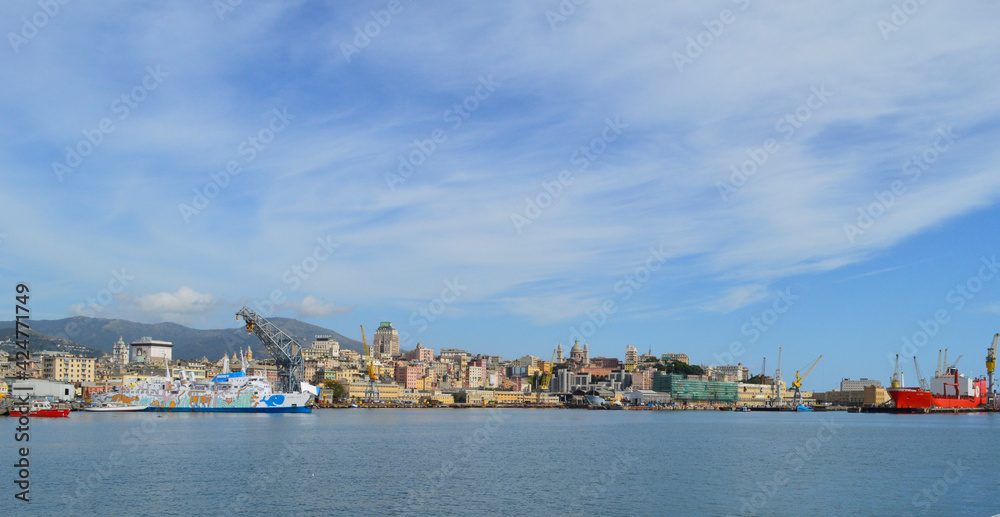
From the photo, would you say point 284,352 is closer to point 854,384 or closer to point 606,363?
point 606,363

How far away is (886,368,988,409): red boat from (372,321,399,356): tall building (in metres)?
110

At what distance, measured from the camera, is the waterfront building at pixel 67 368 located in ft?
354

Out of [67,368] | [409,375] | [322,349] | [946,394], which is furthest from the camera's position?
[322,349]

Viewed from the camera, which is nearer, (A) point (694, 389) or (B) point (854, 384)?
(A) point (694, 389)

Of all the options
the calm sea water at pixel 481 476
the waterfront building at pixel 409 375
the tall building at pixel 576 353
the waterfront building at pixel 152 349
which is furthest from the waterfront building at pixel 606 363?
the calm sea water at pixel 481 476

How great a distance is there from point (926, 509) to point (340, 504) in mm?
14278

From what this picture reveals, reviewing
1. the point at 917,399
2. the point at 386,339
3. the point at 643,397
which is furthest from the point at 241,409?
the point at 386,339

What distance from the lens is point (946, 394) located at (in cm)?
11681

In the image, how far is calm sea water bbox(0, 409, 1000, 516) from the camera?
1920 cm

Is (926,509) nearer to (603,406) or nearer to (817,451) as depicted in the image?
(817,451)

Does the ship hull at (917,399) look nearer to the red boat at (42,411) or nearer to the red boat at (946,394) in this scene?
the red boat at (946,394)

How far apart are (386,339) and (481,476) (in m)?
168

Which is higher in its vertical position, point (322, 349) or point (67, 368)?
point (322, 349)

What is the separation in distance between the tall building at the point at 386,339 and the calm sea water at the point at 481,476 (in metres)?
149
